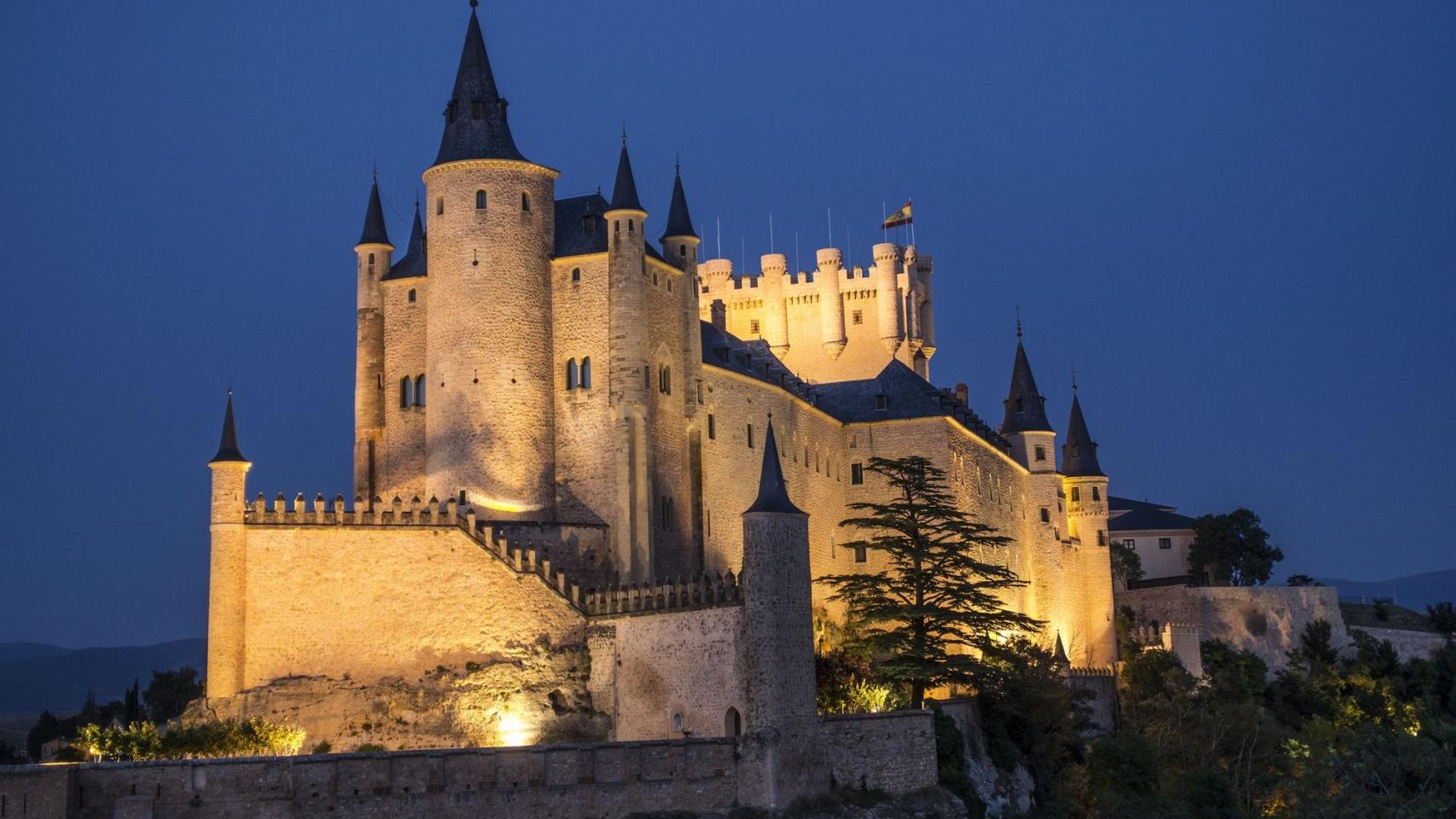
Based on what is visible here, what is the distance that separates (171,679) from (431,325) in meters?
31.0

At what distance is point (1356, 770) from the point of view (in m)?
39.2

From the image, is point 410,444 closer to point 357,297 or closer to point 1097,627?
point 357,297

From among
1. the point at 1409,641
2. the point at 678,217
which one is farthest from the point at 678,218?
the point at 1409,641

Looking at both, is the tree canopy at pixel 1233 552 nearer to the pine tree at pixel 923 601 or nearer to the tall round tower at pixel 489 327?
the pine tree at pixel 923 601

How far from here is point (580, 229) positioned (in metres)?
64.3

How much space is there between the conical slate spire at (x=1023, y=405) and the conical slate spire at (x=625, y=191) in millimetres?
35929

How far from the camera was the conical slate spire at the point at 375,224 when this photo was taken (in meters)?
66.8

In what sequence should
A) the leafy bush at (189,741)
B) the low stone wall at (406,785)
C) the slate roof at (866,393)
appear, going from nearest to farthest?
the low stone wall at (406,785)
the leafy bush at (189,741)
the slate roof at (866,393)

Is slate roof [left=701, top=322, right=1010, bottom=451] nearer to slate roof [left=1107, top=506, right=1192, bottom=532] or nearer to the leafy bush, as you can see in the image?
the leafy bush

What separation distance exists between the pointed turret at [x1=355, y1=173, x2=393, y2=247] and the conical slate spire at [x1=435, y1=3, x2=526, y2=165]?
5.01 m

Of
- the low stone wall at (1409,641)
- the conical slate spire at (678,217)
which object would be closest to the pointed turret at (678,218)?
the conical slate spire at (678,217)

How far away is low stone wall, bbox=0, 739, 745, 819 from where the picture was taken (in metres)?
41.0

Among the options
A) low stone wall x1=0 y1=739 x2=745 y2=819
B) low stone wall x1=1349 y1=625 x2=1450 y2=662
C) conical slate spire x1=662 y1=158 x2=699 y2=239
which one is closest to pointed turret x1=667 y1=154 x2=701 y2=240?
conical slate spire x1=662 y1=158 x2=699 y2=239

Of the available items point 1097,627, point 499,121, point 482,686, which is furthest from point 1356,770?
point 1097,627
